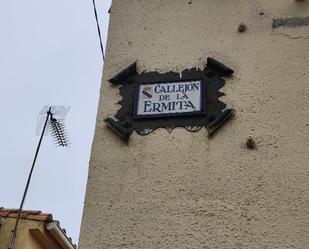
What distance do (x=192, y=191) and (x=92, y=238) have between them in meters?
0.65

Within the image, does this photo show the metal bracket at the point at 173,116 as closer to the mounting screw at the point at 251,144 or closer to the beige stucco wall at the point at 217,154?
the beige stucco wall at the point at 217,154

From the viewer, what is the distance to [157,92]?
153 inches

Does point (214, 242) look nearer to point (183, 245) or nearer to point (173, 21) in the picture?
point (183, 245)

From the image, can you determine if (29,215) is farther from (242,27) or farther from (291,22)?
(291,22)

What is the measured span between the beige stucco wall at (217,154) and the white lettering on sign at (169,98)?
16 centimetres

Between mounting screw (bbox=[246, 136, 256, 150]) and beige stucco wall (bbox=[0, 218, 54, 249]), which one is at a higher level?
mounting screw (bbox=[246, 136, 256, 150])

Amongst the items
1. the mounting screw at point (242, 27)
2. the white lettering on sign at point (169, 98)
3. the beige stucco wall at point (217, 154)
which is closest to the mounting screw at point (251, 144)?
the beige stucco wall at point (217, 154)

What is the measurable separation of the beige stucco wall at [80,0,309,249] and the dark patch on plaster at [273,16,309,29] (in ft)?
0.12

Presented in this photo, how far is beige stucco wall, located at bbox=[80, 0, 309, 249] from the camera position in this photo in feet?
10.7

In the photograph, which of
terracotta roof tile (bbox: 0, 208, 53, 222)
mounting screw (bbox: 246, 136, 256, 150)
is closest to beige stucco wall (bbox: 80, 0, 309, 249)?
mounting screw (bbox: 246, 136, 256, 150)

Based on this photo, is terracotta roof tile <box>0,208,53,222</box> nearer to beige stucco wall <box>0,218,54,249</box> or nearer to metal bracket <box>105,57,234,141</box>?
beige stucco wall <box>0,218,54,249</box>

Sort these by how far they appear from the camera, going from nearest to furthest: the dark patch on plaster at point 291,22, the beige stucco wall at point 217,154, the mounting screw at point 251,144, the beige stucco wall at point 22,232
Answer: the beige stucco wall at point 217,154 → the mounting screw at point 251,144 → the dark patch on plaster at point 291,22 → the beige stucco wall at point 22,232

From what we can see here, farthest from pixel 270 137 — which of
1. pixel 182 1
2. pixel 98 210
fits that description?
pixel 182 1

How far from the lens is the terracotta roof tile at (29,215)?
7.14 meters
